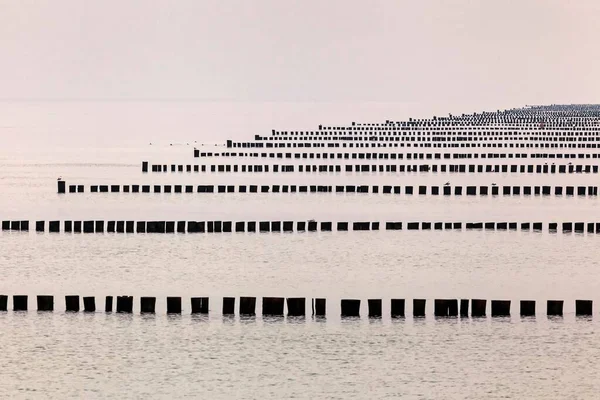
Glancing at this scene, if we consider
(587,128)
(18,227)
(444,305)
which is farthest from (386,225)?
(587,128)

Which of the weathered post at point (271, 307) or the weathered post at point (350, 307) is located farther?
the weathered post at point (350, 307)

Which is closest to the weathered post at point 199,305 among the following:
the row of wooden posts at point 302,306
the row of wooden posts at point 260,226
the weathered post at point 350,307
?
the row of wooden posts at point 302,306

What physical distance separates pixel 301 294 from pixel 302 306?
338 cm

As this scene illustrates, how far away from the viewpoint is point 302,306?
27828 millimetres

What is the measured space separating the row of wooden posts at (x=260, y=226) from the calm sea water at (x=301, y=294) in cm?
75

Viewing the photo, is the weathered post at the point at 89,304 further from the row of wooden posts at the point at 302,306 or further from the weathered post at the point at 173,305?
the weathered post at the point at 173,305

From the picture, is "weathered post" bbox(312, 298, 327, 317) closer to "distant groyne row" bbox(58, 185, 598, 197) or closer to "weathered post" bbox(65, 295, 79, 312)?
"weathered post" bbox(65, 295, 79, 312)

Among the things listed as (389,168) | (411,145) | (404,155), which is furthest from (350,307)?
(411,145)

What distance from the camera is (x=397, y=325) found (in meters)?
27.0

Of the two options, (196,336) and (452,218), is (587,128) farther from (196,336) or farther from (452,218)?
(196,336)

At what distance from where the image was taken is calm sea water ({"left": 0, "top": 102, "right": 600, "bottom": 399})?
23.0 metres

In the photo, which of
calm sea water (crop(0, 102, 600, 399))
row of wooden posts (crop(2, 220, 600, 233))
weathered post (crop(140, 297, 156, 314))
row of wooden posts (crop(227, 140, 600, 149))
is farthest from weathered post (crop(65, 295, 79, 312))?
row of wooden posts (crop(227, 140, 600, 149))

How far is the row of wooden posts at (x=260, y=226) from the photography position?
42.1 m

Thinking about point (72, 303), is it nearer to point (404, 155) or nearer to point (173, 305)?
point (173, 305)
